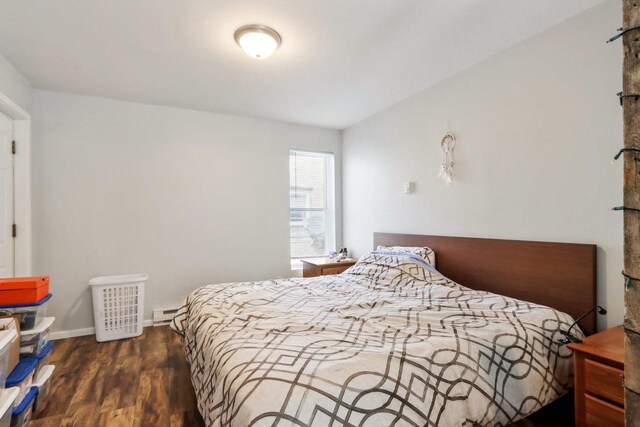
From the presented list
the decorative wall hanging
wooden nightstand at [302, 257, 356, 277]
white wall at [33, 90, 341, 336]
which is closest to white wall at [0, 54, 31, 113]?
white wall at [33, 90, 341, 336]

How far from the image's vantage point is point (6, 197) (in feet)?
8.91

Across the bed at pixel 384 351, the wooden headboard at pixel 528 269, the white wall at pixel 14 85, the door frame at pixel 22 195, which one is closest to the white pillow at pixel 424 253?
the wooden headboard at pixel 528 269

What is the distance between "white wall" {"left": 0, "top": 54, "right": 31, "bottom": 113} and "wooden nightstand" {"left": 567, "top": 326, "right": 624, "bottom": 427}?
4076 millimetres

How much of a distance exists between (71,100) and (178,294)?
2.26 metres

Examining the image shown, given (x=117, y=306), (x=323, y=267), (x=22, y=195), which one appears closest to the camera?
(x=22, y=195)

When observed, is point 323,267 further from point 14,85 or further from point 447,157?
point 14,85

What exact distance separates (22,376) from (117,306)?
1516 millimetres

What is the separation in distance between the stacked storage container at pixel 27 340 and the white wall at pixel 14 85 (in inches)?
63.4

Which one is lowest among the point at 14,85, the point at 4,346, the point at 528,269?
the point at 4,346

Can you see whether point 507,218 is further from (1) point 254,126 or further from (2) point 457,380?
(1) point 254,126

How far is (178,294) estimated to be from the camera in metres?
3.65

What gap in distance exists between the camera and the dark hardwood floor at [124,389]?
1.88 meters

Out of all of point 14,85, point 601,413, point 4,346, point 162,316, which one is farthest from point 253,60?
point 601,413

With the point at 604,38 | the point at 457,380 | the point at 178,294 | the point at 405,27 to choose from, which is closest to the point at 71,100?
the point at 178,294
